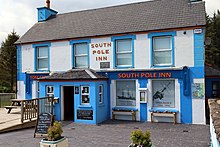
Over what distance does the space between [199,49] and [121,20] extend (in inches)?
221

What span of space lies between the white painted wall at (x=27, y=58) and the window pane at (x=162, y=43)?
9.35 m

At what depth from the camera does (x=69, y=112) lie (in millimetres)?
15453

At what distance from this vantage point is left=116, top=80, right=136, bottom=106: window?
13891mm

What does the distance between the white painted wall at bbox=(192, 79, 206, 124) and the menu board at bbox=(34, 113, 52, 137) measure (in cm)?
778

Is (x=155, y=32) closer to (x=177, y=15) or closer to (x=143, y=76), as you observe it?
(x=177, y=15)

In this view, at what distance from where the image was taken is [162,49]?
1317 centimetres

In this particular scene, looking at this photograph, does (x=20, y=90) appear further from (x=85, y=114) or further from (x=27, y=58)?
(x=85, y=114)

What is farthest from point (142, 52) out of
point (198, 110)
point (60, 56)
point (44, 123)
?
point (44, 123)

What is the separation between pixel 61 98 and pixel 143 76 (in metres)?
5.33

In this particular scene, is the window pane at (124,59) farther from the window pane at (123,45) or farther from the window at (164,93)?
the window at (164,93)

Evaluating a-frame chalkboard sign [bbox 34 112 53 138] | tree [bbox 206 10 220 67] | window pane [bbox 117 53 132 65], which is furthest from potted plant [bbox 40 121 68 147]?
tree [bbox 206 10 220 67]

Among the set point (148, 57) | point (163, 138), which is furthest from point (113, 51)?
point (163, 138)

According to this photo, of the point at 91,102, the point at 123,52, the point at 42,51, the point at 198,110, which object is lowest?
the point at 198,110

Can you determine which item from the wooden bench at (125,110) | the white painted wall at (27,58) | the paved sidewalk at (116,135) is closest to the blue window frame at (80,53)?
the wooden bench at (125,110)
